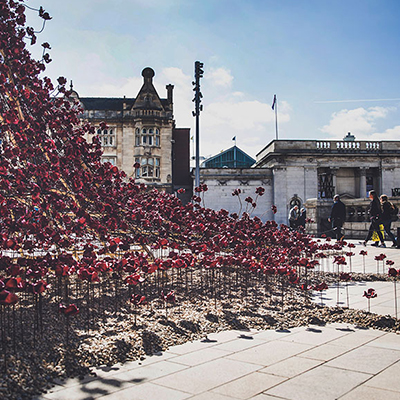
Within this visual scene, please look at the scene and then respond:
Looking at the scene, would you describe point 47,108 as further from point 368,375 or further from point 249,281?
point 368,375

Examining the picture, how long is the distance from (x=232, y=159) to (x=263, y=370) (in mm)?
57618

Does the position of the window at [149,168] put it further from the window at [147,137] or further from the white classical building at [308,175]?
the white classical building at [308,175]

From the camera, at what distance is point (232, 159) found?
200ft

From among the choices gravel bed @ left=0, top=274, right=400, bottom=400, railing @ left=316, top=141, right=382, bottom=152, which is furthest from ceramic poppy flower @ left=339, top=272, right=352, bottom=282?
railing @ left=316, top=141, right=382, bottom=152

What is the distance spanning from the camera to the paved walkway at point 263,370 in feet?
11.2

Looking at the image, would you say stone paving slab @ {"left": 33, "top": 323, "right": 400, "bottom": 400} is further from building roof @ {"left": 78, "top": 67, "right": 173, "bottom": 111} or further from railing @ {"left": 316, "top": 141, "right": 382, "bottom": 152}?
building roof @ {"left": 78, "top": 67, "right": 173, "bottom": 111}

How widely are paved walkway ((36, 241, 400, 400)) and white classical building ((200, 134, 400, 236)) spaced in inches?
1394

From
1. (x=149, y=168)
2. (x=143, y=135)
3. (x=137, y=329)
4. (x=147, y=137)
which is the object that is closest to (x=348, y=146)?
(x=149, y=168)

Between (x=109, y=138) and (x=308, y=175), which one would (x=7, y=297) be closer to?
(x=308, y=175)

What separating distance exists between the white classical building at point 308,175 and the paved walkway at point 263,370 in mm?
35400

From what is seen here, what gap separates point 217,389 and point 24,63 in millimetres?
5160

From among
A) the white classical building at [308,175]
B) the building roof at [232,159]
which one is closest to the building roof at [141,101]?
the white classical building at [308,175]

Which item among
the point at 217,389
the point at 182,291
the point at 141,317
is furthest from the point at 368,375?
the point at 182,291

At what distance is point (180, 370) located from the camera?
12.9 feet
